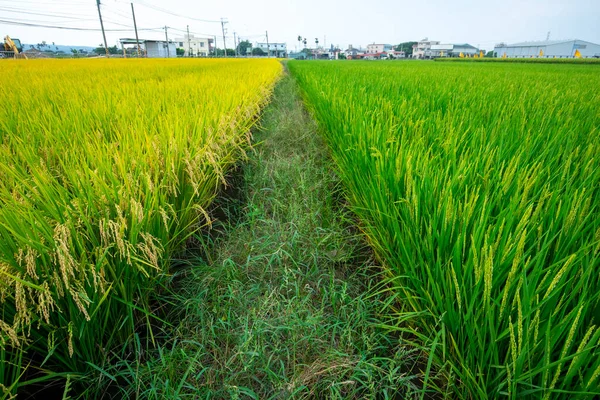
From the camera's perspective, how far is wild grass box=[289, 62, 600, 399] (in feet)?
1.97

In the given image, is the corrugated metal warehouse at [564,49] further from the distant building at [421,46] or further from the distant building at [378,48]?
the distant building at [378,48]

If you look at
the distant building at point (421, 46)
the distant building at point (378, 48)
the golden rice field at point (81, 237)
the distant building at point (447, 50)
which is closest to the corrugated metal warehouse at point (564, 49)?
the distant building at point (447, 50)

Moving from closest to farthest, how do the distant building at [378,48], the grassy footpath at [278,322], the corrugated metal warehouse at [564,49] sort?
1. the grassy footpath at [278,322]
2. the corrugated metal warehouse at [564,49]
3. the distant building at [378,48]

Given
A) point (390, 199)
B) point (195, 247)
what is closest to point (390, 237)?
point (390, 199)

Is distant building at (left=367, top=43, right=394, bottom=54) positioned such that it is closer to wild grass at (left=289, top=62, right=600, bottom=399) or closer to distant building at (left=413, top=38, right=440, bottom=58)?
distant building at (left=413, top=38, right=440, bottom=58)

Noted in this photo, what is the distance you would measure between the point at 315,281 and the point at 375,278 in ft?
0.95

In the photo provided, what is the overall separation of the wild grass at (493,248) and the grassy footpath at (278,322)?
150 millimetres

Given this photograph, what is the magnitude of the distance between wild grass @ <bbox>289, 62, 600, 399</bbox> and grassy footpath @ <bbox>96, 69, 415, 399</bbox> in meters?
0.15

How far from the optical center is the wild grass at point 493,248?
60 cm

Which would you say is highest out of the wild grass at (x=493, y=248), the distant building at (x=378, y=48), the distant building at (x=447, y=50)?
the distant building at (x=378, y=48)

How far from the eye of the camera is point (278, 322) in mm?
1145

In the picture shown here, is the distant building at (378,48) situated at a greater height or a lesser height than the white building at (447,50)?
greater

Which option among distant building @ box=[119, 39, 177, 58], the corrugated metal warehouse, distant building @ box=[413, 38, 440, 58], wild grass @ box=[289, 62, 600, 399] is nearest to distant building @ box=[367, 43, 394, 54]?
distant building @ box=[413, 38, 440, 58]

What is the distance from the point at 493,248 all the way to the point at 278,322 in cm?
77
